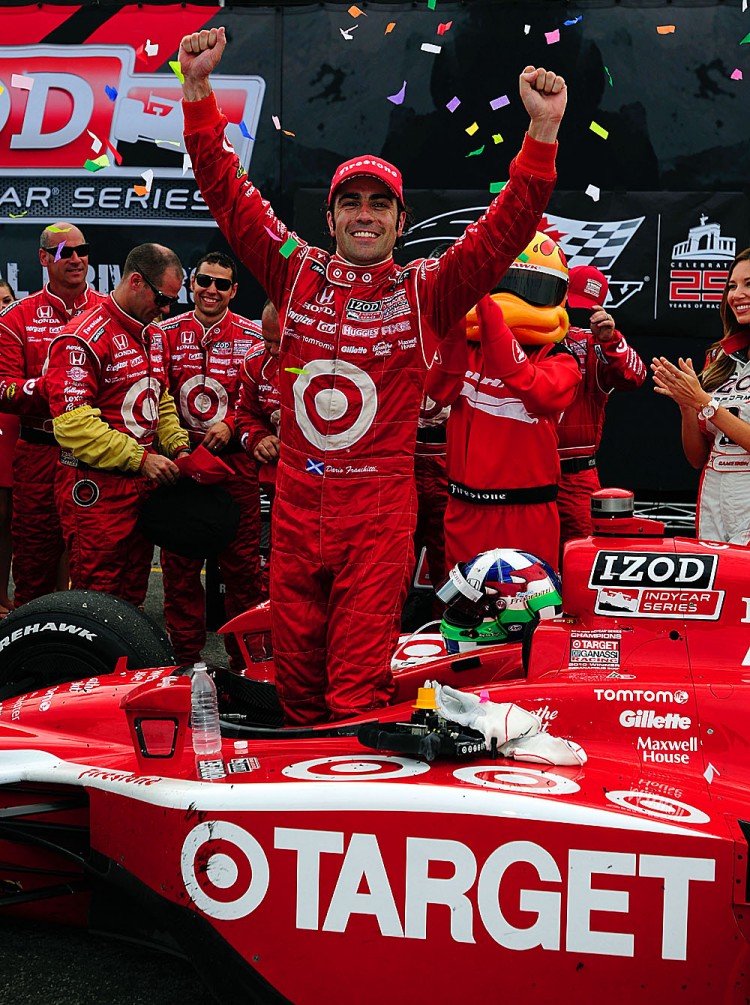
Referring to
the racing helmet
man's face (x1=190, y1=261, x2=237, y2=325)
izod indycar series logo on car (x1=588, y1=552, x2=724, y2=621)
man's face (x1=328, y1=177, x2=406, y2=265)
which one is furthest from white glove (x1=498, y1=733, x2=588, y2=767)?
man's face (x1=190, y1=261, x2=237, y2=325)

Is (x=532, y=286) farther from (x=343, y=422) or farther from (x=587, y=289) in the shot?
(x=343, y=422)

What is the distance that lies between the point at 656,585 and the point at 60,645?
193 centimetres

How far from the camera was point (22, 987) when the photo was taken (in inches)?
111

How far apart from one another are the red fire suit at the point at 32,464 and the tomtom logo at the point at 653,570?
3.70 m

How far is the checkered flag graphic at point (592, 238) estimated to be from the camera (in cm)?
753

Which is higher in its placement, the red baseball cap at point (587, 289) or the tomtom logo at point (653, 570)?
the red baseball cap at point (587, 289)

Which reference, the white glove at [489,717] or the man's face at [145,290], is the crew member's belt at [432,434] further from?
the white glove at [489,717]

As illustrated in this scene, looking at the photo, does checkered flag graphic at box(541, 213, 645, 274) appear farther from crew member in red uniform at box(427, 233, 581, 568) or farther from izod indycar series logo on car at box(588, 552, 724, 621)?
izod indycar series logo on car at box(588, 552, 724, 621)

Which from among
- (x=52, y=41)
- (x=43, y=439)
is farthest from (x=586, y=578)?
(x=52, y=41)

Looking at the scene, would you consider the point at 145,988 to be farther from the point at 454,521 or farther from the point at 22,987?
the point at 454,521

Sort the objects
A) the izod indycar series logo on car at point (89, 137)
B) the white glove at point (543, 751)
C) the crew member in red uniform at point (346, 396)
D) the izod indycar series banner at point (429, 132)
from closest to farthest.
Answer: the white glove at point (543, 751) → the crew member in red uniform at point (346, 396) → the izod indycar series banner at point (429, 132) → the izod indycar series logo on car at point (89, 137)

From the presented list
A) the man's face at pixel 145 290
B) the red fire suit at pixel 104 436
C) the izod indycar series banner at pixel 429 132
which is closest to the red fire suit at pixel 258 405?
the red fire suit at pixel 104 436

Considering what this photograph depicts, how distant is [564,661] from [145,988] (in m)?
1.36

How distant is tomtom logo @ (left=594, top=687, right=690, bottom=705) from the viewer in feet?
9.16
